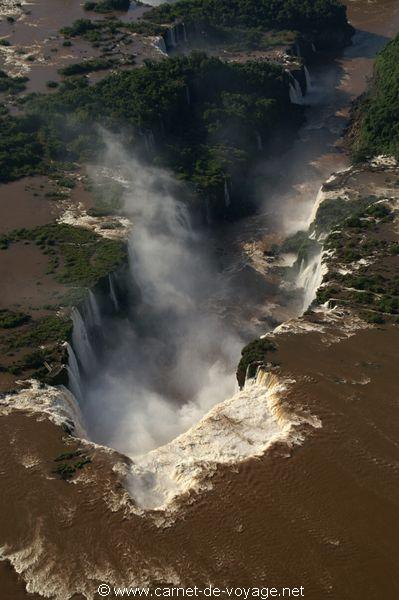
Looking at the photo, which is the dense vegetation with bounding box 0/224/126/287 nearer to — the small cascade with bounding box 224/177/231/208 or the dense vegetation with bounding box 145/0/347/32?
the small cascade with bounding box 224/177/231/208

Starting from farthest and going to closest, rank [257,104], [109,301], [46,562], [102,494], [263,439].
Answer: [257,104]
[109,301]
[263,439]
[102,494]
[46,562]

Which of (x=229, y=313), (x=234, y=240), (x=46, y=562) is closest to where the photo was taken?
(x=46, y=562)

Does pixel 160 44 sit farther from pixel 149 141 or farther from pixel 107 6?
pixel 149 141

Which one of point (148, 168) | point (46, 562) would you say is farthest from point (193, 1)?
point (46, 562)

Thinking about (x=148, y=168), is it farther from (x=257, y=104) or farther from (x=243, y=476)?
(x=243, y=476)

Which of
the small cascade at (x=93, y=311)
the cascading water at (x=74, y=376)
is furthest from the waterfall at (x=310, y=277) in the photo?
the cascading water at (x=74, y=376)

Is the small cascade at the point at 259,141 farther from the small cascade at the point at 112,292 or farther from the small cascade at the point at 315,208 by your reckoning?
the small cascade at the point at 112,292
